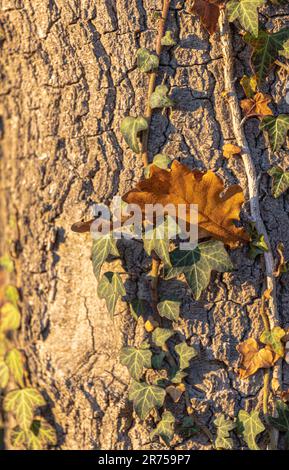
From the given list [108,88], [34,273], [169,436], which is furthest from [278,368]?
[108,88]

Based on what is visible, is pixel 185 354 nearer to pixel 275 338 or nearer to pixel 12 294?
pixel 275 338

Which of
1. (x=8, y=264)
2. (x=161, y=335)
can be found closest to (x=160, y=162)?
(x=161, y=335)

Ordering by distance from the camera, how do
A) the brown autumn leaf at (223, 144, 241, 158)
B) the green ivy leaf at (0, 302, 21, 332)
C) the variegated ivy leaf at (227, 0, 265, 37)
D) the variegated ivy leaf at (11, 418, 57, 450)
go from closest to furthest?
1. the variegated ivy leaf at (227, 0, 265, 37)
2. the brown autumn leaf at (223, 144, 241, 158)
3. the variegated ivy leaf at (11, 418, 57, 450)
4. the green ivy leaf at (0, 302, 21, 332)

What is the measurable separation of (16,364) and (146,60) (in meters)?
0.99

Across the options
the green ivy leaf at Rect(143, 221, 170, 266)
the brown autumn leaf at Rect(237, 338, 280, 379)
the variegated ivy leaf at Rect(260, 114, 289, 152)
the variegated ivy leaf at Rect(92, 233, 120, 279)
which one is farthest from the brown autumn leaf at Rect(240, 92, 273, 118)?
the brown autumn leaf at Rect(237, 338, 280, 379)

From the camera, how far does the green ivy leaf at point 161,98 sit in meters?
1.38

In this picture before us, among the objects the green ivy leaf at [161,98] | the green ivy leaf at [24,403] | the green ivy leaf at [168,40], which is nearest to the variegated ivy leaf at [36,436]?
the green ivy leaf at [24,403]

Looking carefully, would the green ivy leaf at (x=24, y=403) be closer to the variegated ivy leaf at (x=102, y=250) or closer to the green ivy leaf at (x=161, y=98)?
the variegated ivy leaf at (x=102, y=250)

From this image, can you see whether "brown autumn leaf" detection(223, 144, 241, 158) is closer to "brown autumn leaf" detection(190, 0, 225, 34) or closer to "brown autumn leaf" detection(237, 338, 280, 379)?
"brown autumn leaf" detection(190, 0, 225, 34)

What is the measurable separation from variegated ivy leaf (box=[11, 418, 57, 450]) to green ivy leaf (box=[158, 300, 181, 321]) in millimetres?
527

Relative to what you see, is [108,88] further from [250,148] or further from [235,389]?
[235,389]

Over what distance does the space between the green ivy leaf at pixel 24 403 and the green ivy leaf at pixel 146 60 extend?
98 cm

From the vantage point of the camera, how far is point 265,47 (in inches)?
53.9

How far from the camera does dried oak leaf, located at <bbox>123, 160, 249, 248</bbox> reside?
4.36 feet
